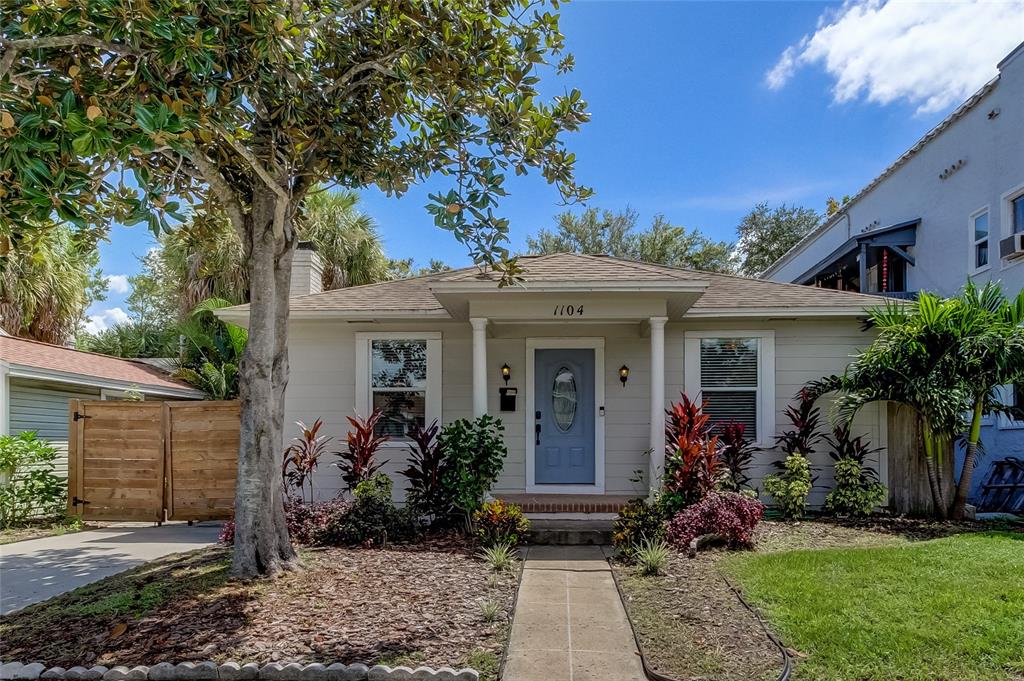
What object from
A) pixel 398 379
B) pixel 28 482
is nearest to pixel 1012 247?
pixel 398 379

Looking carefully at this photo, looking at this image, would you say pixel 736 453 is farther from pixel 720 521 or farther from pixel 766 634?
pixel 766 634

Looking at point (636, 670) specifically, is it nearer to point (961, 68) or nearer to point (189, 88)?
point (189, 88)

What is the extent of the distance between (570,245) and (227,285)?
15.1 metres

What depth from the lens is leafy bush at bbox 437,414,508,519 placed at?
21.3 feet

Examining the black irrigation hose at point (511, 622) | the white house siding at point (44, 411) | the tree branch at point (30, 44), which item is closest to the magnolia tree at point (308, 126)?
the tree branch at point (30, 44)

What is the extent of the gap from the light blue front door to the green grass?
287 centimetres

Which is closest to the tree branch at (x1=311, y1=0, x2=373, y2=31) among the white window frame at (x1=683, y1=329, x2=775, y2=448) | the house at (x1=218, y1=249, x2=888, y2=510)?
the house at (x1=218, y1=249, x2=888, y2=510)

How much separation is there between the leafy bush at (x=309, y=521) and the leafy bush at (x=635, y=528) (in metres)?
2.93

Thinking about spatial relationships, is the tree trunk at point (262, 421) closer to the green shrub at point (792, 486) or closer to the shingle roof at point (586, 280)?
the shingle roof at point (586, 280)

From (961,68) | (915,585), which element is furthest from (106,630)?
(961,68)

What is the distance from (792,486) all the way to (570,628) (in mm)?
4370

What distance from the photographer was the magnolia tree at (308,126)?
13.3 ft

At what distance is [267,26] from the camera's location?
4000 mm

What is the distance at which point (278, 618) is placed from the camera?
4141 mm
